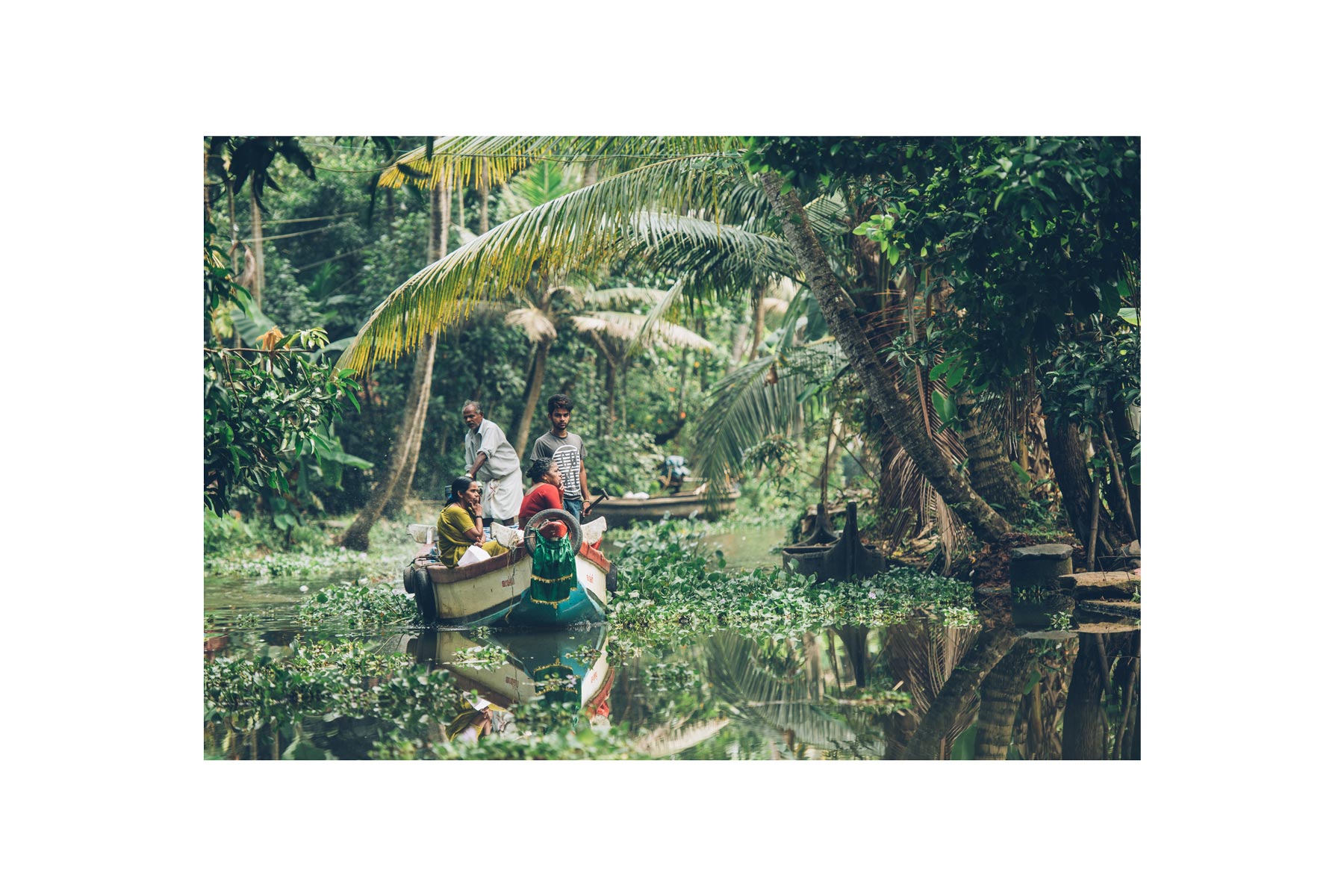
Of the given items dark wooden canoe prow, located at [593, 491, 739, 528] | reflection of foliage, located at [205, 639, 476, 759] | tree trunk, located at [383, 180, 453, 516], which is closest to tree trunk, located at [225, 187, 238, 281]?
tree trunk, located at [383, 180, 453, 516]

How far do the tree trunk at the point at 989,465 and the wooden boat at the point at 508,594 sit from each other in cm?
306

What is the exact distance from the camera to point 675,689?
6.38 m

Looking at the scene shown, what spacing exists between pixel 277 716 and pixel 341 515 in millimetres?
9092

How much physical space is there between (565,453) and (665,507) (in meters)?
8.66

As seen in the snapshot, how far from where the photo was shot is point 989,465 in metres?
8.84

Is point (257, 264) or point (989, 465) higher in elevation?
point (257, 264)

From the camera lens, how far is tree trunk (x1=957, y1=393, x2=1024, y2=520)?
874cm

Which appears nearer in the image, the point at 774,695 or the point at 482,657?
the point at 774,695

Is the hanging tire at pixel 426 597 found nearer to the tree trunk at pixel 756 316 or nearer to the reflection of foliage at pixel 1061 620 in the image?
the tree trunk at pixel 756 316

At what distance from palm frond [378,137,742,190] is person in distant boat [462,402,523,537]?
1752 millimetres

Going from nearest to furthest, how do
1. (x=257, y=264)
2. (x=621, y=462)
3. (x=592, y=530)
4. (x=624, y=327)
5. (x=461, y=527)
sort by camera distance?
(x=461, y=527) < (x=592, y=530) < (x=257, y=264) < (x=624, y=327) < (x=621, y=462)

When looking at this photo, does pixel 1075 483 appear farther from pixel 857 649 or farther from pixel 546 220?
pixel 546 220

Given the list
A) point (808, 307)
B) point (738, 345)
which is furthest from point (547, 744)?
point (738, 345)

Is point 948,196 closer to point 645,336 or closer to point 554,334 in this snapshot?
point 645,336
